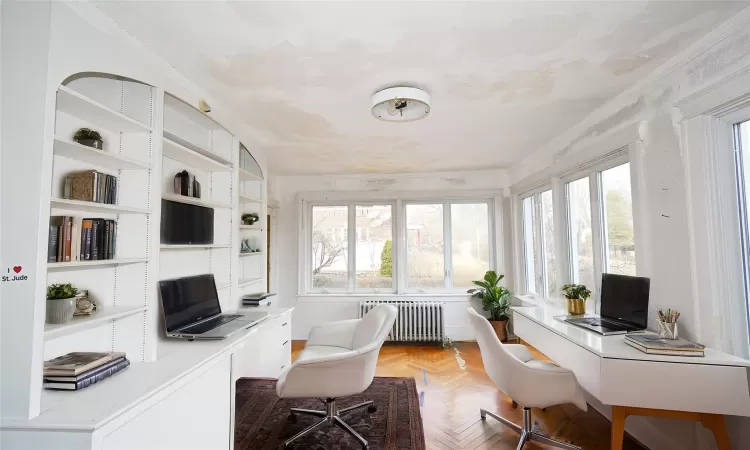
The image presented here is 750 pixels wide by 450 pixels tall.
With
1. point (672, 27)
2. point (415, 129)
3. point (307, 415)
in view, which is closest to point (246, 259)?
point (307, 415)

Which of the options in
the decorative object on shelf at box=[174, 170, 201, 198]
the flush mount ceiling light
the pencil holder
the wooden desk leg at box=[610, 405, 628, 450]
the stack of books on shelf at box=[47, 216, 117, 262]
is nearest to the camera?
the stack of books on shelf at box=[47, 216, 117, 262]

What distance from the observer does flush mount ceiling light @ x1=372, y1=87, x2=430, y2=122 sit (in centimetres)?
232

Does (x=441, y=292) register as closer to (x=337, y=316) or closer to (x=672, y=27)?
(x=337, y=316)

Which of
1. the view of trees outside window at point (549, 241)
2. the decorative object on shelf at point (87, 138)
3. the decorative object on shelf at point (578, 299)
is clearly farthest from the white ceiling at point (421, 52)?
the decorative object on shelf at point (578, 299)

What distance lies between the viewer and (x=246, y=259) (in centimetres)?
384

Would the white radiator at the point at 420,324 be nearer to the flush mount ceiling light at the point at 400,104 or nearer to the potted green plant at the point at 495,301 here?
the potted green plant at the point at 495,301

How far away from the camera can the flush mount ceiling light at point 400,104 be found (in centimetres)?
232

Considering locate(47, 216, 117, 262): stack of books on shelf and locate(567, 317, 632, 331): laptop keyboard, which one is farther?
locate(567, 317, 632, 331): laptop keyboard

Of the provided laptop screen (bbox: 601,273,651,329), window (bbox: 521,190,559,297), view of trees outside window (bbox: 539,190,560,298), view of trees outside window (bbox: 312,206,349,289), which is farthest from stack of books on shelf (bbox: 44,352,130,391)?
view of trees outside window (bbox: 539,190,560,298)

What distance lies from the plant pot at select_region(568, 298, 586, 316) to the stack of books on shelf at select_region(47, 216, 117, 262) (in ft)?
10.8

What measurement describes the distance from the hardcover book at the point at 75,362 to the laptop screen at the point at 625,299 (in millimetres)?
3101

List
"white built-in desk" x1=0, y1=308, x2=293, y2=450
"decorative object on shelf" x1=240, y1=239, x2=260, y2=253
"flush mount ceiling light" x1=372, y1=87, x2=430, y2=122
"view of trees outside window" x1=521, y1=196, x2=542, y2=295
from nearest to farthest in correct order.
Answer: "white built-in desk" x1=0, y1=308, x2=293, y2=450, "flush mount ceiling light" x1=372, y1=87, x2=430, y2=122, "decorative object on shelf" x1=240, y1=239, x2=260, y2=253, "view of trees outside window" x1=521, y1=196, x2=542, y2=295

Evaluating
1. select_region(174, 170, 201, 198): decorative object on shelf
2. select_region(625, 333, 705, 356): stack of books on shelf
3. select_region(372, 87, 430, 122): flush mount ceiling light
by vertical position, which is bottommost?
select_region(625, 333, 705, 356): stack of books on shelf

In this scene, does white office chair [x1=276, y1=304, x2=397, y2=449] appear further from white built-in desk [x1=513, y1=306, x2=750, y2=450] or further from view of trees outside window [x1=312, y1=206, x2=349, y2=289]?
view of trees outside window [x1=312, y1=206, x2=349, y2=289]
